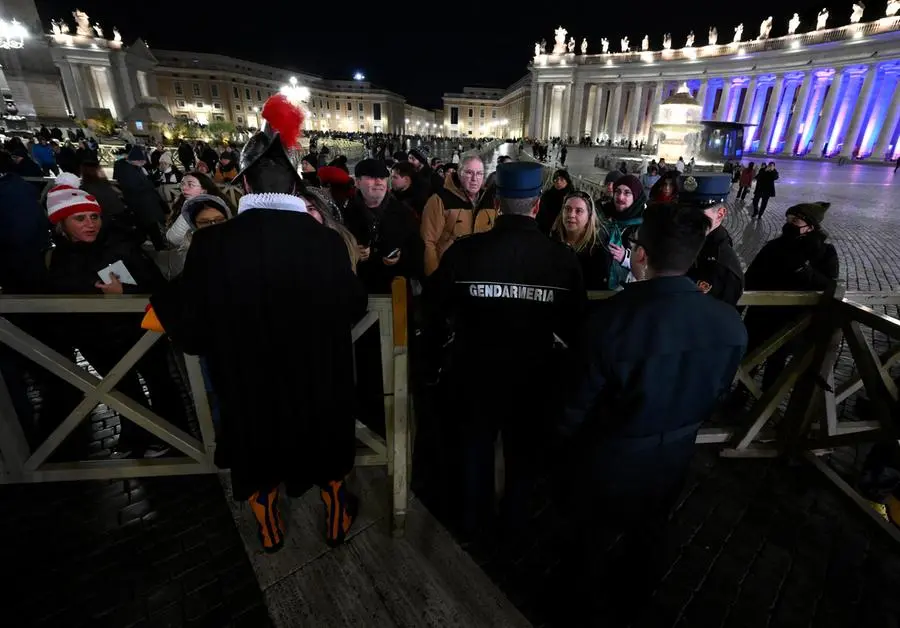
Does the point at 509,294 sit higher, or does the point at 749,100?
the point at 749,100

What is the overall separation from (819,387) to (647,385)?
2.64 metres

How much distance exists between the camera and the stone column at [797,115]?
4794cm

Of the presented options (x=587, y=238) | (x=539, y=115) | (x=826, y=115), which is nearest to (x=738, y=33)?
(x=826, y=115)

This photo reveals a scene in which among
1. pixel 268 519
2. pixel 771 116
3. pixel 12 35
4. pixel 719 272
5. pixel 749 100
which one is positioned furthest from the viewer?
pixel 749 100

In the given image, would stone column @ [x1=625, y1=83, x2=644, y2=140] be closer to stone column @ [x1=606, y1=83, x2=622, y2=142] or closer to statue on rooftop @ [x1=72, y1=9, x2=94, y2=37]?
stone column @ [x1=606, y1=83, x2=622, y2=142]

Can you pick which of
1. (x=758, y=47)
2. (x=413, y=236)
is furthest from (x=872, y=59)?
(x=413, y=236)

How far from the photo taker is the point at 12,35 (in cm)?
2434

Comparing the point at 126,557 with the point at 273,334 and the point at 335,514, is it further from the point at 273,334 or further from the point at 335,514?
the point at 273,334

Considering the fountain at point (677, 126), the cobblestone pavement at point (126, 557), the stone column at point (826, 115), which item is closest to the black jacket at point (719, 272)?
the cobblestone pavement at point (126, 557)

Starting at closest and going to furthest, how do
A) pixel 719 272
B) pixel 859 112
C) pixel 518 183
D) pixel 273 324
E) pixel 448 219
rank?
pixel 273 324, pixel 518 183, pixel 719 272, pixel 448 219, pixel 859 112

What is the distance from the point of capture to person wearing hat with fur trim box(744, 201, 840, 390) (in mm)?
4148

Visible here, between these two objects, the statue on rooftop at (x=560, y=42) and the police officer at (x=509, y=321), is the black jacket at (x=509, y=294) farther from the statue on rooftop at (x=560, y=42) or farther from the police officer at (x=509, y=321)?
the statue on rooftop at (x=560, y=42)

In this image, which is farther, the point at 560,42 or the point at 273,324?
the point at 560,42

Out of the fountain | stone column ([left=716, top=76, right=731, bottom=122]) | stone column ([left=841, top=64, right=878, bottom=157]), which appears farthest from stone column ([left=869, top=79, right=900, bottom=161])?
the fountain
